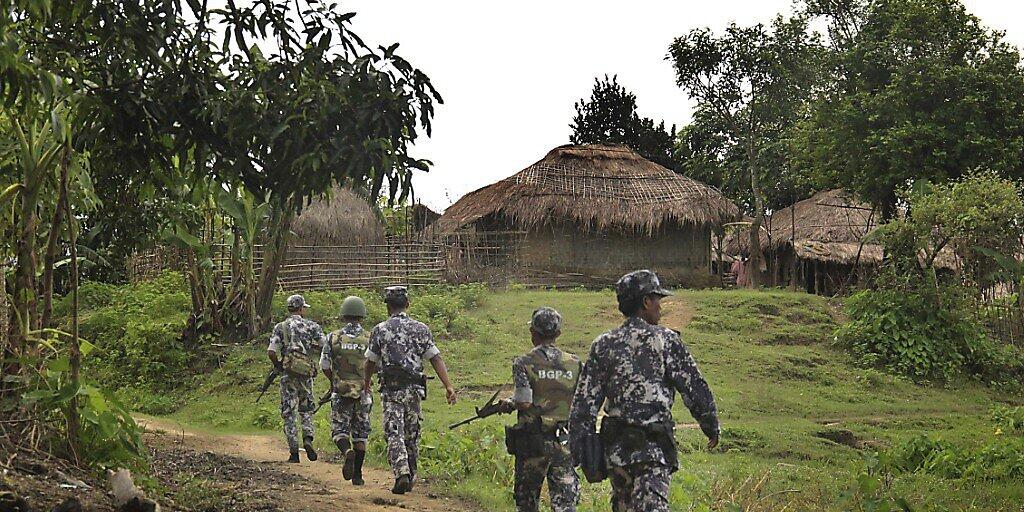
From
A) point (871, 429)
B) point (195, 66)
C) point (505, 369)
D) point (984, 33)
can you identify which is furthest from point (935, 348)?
point (195, 66)

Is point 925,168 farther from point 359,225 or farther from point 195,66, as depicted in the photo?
point 195,66

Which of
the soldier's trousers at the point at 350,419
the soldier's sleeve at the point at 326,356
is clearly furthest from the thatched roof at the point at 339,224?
the soldier's trousers at the point at 350,419

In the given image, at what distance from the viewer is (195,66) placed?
19.0 ft

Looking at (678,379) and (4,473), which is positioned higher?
(678,379)

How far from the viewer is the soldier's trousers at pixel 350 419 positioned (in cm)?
891

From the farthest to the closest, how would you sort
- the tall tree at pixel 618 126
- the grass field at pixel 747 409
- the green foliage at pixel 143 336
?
the tall tree at pixel 618 126, the green foliage at pixel 143 336, the grass field at pixel 747 409

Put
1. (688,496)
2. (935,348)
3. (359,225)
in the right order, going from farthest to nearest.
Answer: (359,225)
(935,348)
(688,496)

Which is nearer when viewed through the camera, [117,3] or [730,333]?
[117,3]

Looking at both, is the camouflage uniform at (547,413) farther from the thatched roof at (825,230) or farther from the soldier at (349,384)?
the thatched roof at (825,230)

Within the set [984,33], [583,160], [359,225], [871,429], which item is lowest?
[871,429]

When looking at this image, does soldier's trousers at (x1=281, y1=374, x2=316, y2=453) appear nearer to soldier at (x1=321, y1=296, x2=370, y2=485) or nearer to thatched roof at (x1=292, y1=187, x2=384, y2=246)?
soldier at (x1=321, y1=296, x2=370, y2=485)

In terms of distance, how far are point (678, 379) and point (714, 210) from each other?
80.4 feet

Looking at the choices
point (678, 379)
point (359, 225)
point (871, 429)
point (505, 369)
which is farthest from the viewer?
point (359, 225)

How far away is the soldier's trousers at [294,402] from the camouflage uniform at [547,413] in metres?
3.96
